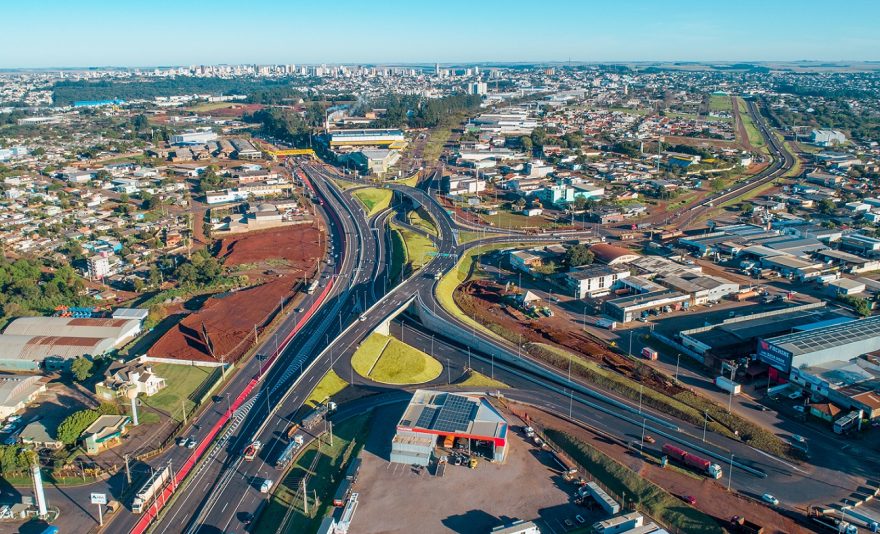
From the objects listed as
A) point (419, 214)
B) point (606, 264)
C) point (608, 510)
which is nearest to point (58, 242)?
point (419, 214)

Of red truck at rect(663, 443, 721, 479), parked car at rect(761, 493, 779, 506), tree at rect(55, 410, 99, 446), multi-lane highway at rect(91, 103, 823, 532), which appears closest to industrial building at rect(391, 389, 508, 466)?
multi-lane highway at rect(91, 103, 823, 532)

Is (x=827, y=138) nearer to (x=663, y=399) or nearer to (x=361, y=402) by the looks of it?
(x=663, y=399)

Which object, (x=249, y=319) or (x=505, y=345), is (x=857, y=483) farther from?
(x=249, y=319)

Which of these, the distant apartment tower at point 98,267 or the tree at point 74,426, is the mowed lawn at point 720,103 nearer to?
the distant apartment tower at point 98,267

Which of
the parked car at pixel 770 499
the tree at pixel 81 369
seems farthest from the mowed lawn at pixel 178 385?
the parked car at pixel 770 499

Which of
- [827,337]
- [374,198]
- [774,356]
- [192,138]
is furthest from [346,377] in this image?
[192,138]

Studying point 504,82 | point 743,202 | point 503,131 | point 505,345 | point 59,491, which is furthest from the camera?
point 504,82

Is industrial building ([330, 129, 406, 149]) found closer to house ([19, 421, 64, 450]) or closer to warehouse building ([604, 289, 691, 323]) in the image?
warehouse building ([604, 289, 691, 323])
